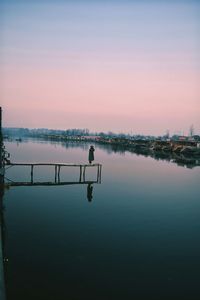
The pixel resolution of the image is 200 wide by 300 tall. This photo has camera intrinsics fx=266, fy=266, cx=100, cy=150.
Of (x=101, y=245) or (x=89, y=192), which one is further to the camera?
(x=89, y=192)

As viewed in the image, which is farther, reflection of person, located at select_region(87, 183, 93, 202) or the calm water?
reflection of person, located at select_region(87, 183, 93, 202)

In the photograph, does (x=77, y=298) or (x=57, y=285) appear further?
(x=57, y=285)

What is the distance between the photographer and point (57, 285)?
32.2 ft

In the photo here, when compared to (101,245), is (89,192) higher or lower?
higher

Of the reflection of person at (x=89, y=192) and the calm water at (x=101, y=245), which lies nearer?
the calm water at (x=101, y=245)

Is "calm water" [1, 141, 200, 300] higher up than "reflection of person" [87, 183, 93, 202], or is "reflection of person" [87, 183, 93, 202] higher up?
"reflection of person" [87, 183, 93, 202]

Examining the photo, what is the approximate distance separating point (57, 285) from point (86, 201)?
11.8m

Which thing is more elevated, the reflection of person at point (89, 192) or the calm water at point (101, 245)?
the reflection of person at point (89, 192)

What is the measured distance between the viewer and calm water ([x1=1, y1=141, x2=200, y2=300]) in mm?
9781

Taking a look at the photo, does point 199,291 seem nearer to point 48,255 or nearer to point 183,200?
point 48,255

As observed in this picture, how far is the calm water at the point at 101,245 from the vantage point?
9.78m

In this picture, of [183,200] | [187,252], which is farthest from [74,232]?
[183,200]

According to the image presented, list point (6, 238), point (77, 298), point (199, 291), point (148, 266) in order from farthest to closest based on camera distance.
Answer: point (6, 238) → point (148, 266) → point (199, 291) → point (77, 298)

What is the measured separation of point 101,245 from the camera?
13164 millimetres
